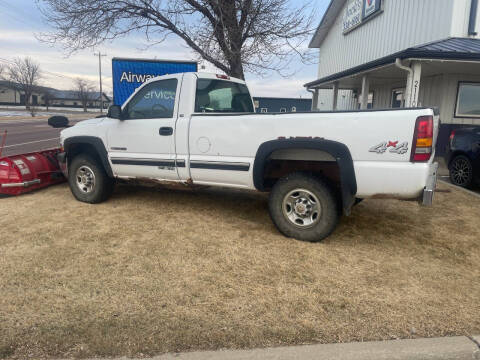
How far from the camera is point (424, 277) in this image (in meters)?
3.59

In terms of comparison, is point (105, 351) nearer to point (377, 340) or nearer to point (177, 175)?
point (377, 340)

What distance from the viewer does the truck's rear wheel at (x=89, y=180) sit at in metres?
5.82

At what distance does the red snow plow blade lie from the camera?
628cm

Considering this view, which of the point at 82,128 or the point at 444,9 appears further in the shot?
the point at 444,9

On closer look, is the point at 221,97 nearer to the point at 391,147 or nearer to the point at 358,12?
the point at 391,147

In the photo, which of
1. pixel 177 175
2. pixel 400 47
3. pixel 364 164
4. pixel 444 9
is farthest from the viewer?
pixel 400 47

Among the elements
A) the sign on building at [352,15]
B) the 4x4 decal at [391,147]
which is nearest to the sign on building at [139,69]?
the 4x4 decal at [391,147]

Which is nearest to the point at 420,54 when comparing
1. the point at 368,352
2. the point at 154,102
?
the point at 154,102

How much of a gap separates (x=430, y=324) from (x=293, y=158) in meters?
2.26

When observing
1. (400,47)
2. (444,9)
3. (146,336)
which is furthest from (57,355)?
(400,47)

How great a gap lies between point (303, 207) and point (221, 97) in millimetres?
2187

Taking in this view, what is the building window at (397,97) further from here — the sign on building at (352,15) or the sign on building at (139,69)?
the sign on building at (139,69)

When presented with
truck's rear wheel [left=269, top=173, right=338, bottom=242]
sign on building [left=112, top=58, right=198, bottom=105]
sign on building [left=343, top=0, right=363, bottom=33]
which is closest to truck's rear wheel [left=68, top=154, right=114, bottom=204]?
truck's rear wheel [left=269, top=173, right=338, bottom=242]

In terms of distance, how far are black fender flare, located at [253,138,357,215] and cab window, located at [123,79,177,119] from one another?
5.09 feet
